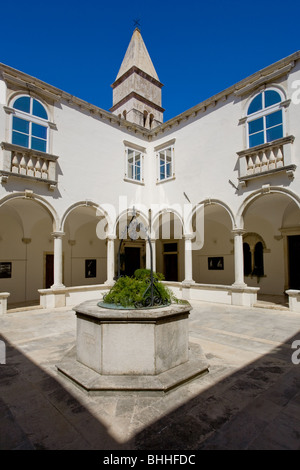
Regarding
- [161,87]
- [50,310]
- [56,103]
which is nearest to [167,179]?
[56,103]

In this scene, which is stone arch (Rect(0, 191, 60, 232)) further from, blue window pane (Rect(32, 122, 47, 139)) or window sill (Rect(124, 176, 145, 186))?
window sill (Rect(124, 176, 145, 186))

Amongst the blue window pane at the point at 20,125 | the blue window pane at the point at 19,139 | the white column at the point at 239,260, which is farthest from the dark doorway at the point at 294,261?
the blue window pane at the point at 20,125

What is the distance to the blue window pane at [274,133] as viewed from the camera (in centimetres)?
948

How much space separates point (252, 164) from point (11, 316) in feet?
33.0

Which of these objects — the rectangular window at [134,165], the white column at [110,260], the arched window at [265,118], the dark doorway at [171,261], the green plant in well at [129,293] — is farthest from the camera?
the dark doorway at [171,261]

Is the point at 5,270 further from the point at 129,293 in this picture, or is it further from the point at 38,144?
the point at 129,293

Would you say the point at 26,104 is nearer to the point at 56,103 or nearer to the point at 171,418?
the point at 56,103

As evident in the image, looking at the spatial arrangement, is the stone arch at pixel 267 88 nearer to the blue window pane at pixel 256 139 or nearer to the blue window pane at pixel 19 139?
the blue window pane at pixel 256 139

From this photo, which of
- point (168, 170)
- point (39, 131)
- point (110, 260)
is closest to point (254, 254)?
point (168, 170)

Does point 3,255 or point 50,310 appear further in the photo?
point 3,255

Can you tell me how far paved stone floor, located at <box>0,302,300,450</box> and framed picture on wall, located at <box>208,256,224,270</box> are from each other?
10.1 metres

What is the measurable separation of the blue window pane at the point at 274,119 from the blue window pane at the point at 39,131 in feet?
28.1

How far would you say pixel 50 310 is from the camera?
9406 mm

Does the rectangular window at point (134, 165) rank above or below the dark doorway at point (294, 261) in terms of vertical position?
above
